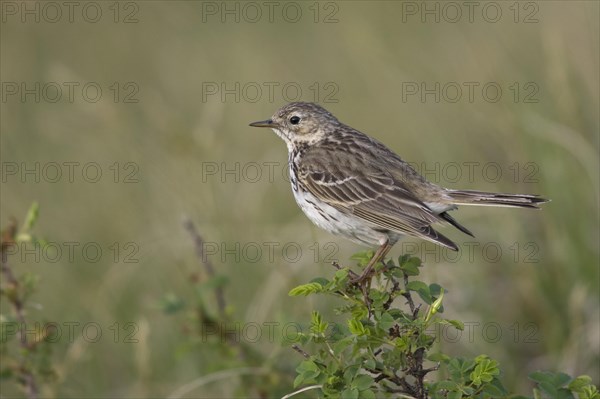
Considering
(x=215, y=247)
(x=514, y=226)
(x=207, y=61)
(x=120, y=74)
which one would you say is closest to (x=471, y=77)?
(x=514, y=226)

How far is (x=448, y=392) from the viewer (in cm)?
365

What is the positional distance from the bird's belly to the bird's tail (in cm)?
51

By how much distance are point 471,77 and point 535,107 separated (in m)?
1.53

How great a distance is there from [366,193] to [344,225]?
31cm

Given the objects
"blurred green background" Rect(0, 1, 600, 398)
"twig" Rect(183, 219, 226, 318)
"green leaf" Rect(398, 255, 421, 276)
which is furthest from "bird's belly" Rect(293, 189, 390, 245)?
"green leaf" Rect(398, 255, 421, 276)

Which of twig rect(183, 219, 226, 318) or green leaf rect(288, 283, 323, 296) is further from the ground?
green leaf rect(288, 283, 323, 296)

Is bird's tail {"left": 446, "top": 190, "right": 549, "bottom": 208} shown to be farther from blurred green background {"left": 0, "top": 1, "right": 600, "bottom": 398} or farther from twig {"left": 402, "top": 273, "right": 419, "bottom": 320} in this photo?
twig {"left": 402, "top": 273, "right": 419, "bottom": 320}

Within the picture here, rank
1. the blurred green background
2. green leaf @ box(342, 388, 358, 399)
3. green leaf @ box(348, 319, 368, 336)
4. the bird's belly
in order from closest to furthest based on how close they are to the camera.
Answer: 1. green leaf @ box(342, 388, 358, 399)
2. green leaf @ box(348, 319, 368, 336)
3. the bird's belly
4. the blurred green background

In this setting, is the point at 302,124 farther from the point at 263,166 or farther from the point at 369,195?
the point at 263,166

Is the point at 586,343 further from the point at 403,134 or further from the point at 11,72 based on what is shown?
the point at 11,72

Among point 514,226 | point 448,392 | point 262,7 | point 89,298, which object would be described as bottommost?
point 89,298

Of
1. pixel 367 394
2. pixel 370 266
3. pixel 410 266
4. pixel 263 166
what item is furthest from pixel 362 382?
pixel 263 166

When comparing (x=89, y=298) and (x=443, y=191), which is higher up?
(x=443, y=191)

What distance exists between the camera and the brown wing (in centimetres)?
548
